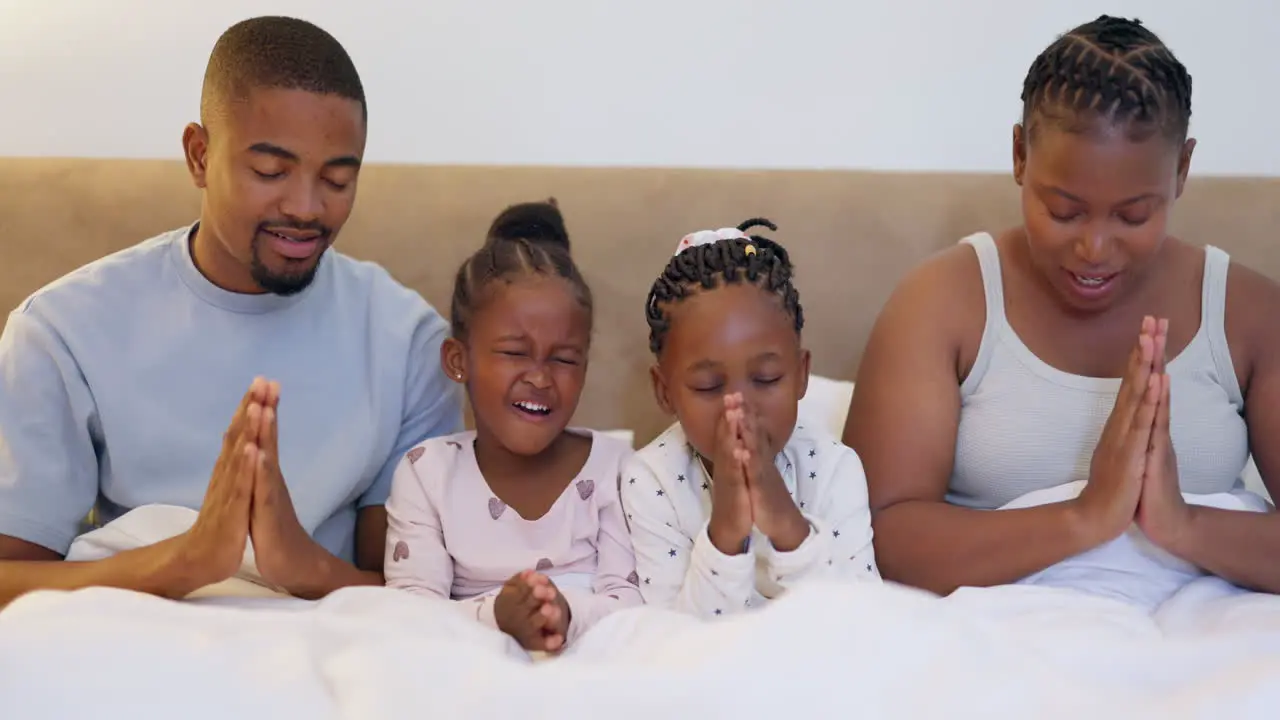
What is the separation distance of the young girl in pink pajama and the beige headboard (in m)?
0.45

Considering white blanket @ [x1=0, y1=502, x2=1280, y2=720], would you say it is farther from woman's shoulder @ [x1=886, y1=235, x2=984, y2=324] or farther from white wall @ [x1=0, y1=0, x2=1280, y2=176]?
white wall @ [x1=0, y1=0, x2=1280, y2=176]

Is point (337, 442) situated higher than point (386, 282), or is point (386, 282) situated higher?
point (386, 282)

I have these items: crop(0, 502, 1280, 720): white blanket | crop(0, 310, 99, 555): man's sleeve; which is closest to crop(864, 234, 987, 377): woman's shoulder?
crop(0, 502, 1280, 720): white blanket

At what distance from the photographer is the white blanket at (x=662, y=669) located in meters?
1.11

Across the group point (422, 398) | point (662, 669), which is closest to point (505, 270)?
point (422, 398)

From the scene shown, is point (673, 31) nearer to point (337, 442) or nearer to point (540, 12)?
point (540, 12)

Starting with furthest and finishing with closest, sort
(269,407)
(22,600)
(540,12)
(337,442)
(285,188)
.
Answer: (540,12)
(337,442)
(285,188)
(269,407)
(22,600)

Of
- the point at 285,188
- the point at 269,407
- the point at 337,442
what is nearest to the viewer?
the point at 269,407

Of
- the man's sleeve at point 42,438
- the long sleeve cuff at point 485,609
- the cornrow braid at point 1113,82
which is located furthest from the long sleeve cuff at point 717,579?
the man's sleeve at point 42,438

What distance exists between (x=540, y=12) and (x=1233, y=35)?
1.36 metres

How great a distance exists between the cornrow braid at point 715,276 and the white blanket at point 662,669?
0.49 metres

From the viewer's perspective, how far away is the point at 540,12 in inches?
99.1

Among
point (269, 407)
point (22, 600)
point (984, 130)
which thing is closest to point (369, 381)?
point (269, 407)

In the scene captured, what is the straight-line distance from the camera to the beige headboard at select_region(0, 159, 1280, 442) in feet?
7.39
